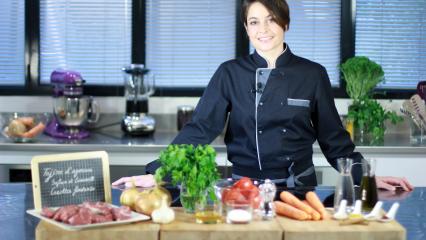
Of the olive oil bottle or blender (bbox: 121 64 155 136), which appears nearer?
the olive oil bottle

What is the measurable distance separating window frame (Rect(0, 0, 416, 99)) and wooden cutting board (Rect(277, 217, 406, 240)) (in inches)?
115

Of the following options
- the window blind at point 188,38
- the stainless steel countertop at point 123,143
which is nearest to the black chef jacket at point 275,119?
the stainless steel countertop at point 123,143

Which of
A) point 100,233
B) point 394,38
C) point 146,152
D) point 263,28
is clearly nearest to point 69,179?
point 100,233

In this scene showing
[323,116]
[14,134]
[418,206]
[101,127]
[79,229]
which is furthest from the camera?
[101,127]

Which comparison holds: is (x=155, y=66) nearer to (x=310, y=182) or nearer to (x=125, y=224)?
(x=310, y=182)

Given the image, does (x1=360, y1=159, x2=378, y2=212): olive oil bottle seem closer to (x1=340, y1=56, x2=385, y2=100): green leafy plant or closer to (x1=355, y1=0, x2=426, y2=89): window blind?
(x1=340, y1=56, x2=385, y2=100): green leafy plant

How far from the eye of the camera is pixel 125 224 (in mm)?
1992

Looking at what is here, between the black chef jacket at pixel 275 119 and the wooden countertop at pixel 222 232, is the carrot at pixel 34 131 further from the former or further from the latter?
the wooden countertop at pixel 222 232

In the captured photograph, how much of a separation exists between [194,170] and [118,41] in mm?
2928

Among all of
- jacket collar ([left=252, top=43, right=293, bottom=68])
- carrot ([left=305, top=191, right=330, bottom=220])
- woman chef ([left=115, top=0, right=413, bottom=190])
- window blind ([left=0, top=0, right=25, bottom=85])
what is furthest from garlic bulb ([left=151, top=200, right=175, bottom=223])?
window blind ([left=0, top=0, right=25, bottom=85])

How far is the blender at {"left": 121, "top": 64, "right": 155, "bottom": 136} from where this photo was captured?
15.0 ft

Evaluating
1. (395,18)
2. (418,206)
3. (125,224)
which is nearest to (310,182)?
(418,206)

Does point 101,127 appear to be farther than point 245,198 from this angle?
Yes

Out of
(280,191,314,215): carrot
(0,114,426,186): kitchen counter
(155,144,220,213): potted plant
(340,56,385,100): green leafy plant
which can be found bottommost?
(0,114,426,186): kitchen counter
